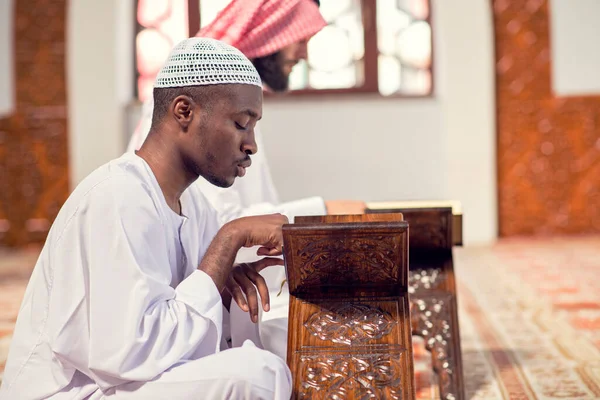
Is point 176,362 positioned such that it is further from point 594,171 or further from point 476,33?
point 594,171

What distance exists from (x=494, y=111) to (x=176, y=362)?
8.01 m

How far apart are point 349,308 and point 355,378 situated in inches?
7.2

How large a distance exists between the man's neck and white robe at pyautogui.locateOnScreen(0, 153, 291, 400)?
0.08m

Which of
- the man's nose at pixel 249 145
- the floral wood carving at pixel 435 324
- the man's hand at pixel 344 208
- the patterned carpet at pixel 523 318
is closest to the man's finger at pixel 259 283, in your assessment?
the man's nose at pixel 249 145

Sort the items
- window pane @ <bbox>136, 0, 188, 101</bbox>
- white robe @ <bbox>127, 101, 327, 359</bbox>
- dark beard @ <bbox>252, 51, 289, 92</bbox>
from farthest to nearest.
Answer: window pane @ <bbox>136, 0, 188, 101</bbox> → dark beard @ <bbox>252, 51, 289, 92</bbox> → white robe @ <bbox>127, 101, 327, 359</bbox>

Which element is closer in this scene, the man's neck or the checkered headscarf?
the man's neck

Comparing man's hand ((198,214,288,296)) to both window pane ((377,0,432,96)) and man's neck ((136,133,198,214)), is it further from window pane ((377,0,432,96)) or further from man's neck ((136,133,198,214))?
window pane ((377,0,432,96))

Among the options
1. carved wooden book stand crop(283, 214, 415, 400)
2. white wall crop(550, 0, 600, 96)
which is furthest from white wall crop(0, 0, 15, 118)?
carved wooden book stand crop(283, 214, 415, 400)

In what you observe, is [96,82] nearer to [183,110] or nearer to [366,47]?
[366,47]

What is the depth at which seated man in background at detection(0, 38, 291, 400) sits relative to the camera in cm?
193

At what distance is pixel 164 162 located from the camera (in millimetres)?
2197

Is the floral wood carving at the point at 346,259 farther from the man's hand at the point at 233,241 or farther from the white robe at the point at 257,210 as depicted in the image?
the white robe at the point at 257,210

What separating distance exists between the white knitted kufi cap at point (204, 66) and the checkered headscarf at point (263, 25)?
1151 mm

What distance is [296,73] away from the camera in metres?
9.39
